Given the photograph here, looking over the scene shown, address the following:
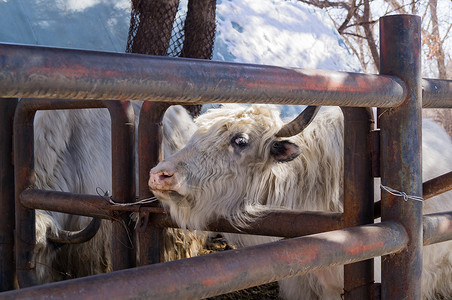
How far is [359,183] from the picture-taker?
1702mm

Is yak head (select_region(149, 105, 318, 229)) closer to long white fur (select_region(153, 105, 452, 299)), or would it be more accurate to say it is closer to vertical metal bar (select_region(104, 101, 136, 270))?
long white fur (select_region(153, 105, 452, 299))

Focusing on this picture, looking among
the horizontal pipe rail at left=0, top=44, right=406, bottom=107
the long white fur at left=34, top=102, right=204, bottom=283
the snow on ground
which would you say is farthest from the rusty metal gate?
the snow on ground

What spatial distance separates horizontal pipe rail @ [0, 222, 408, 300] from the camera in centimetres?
100

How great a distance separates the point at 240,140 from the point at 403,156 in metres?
1.23

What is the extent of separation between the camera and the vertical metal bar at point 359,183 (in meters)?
1.70

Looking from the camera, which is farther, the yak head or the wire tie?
the yak head

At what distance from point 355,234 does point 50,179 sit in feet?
8.75

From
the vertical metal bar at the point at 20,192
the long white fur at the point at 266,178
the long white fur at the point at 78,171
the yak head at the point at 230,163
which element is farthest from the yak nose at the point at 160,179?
the long white fur at the point at 78,171

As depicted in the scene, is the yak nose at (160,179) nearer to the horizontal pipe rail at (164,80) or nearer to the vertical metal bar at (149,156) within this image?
the vertical metal bar at (149,156)

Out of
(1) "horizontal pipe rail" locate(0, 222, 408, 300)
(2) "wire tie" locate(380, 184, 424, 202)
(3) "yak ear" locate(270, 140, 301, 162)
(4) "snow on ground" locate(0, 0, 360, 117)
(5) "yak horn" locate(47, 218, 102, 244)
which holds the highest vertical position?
(4) "snow on ground" locate(0, 0, 360, 117)

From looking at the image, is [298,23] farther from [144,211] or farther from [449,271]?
[144,211]

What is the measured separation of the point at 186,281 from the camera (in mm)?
1120

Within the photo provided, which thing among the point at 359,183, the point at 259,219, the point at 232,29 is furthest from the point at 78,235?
the point at 232,29

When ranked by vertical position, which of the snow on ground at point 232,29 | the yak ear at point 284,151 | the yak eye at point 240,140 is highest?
the snow on ground at point 232,29
